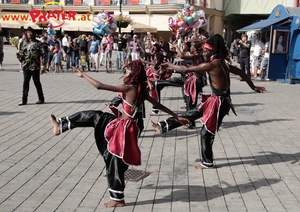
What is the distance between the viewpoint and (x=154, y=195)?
15.6ft

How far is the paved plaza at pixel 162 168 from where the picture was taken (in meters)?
4.53

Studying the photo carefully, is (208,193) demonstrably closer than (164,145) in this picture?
Yes

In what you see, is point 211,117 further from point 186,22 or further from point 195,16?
point 195,16

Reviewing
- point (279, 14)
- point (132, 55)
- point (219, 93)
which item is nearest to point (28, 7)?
point (132, 55)

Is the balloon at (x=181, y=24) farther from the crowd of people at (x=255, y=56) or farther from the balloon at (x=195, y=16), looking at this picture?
the crowd of people at (x=255, y=56)

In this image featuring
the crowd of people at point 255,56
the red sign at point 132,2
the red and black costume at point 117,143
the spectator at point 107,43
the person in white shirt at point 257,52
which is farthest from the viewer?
the red sign at point 132,2

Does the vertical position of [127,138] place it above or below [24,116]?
above

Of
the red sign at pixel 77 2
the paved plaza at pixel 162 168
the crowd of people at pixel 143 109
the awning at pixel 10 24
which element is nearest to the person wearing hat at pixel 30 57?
the paved plaza at pixel 162 168

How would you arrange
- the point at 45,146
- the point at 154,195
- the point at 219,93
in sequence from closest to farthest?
1. the point at 154,195
2. the point at 219,93
3. the point at 45,146

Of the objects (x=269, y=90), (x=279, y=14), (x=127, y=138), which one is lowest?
(x=269, y=90)

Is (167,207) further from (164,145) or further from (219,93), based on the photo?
(164,145)

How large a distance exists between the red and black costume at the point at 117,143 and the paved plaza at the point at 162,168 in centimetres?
30

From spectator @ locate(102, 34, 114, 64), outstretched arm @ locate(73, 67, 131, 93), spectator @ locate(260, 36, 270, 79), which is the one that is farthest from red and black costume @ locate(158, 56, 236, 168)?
spectator @ locate(102, 34, 114, 64)

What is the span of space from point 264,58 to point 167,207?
13.4 m
